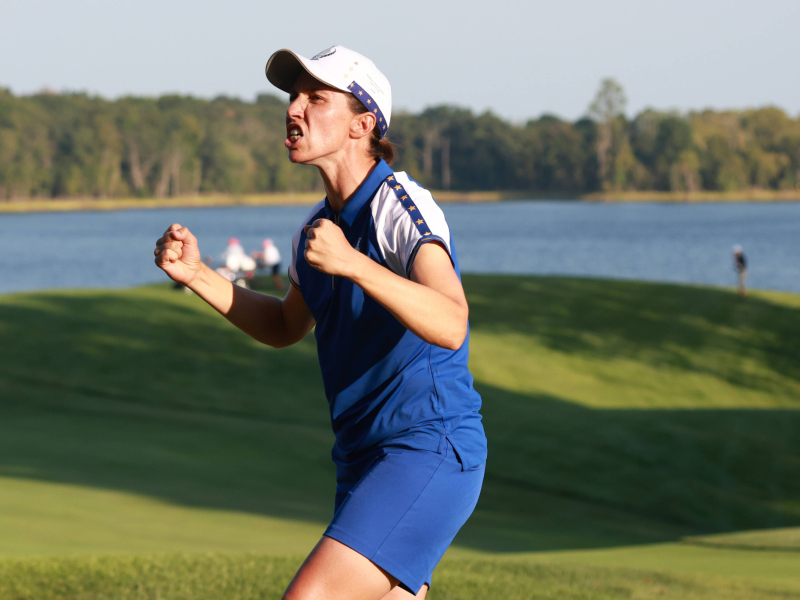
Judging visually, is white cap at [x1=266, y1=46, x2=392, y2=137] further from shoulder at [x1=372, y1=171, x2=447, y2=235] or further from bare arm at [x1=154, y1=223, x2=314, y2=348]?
bare arm at [x1=154, y1=223, x2=314, y2=348]

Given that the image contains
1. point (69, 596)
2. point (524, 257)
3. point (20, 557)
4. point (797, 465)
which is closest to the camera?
point (69, 596)

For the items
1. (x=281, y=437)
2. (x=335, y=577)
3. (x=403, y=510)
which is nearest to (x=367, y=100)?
(x=403, y=510)

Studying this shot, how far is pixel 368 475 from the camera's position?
111 inches

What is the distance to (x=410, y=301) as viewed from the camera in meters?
2.53

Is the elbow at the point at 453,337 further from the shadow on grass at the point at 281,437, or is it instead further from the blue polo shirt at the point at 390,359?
the shadow on grass at the point at 281,437

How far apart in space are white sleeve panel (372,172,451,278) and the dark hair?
203 millimetres

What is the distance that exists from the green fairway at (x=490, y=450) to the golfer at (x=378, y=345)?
3.12 meters

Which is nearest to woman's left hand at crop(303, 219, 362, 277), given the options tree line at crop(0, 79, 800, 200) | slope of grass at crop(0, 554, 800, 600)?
slope of grass at crop(0, 554, 800, 600)

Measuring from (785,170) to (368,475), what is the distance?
15591cm

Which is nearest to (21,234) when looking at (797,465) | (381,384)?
(797,465)

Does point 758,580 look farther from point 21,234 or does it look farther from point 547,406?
point 21,234

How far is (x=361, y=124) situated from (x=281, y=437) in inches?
406

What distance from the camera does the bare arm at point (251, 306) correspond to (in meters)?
3.34

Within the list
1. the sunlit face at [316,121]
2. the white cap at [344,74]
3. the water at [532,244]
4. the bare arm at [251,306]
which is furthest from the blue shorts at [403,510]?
the water at [532,244]
